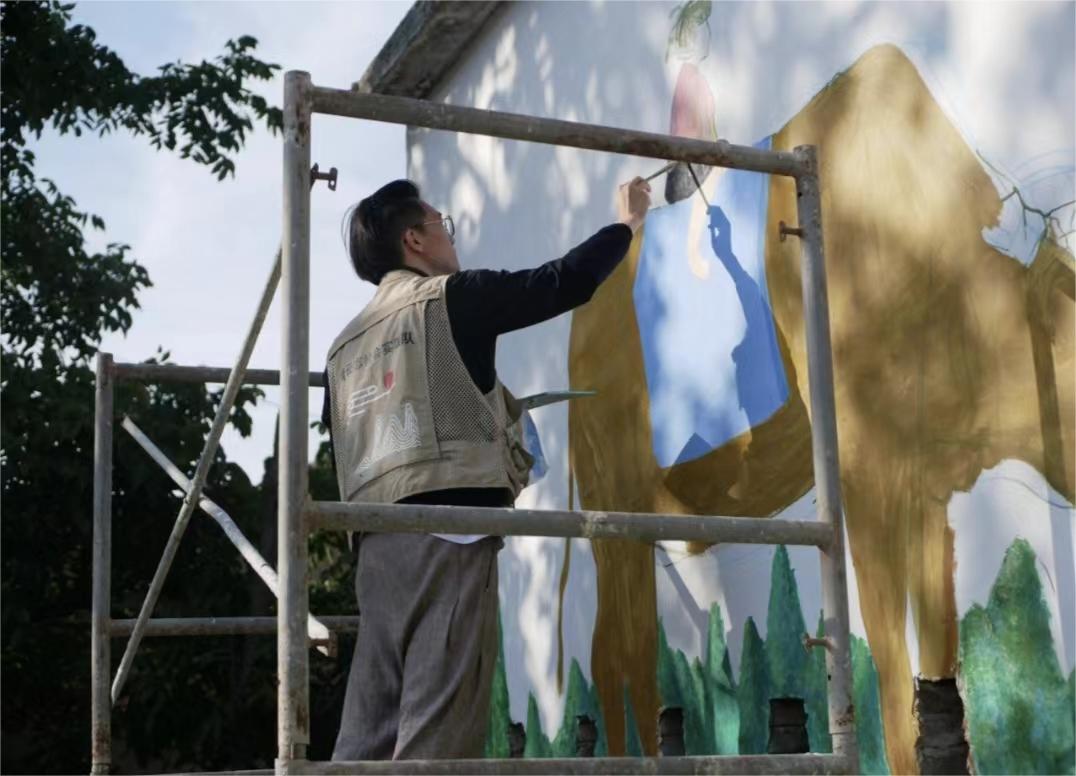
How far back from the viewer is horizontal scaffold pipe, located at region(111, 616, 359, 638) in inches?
180

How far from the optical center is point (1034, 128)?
9.86 ft

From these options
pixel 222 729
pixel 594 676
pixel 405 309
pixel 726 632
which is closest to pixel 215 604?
pixel 222 729

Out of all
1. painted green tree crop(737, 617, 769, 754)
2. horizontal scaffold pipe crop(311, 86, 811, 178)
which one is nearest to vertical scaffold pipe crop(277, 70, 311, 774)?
horizontal scaffold pipe crop(311, 86, 811, 178)

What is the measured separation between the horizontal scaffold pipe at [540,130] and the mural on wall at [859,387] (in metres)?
0.51

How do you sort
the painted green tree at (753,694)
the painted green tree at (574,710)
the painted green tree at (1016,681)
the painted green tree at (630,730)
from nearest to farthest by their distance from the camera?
the painted green tree at (1016,681) → the painted green tree at (753,694) → the painted green tree at (630,730) → the painted green tree at (574,710)

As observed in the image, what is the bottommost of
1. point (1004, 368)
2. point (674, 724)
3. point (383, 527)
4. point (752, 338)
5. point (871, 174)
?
point (674, 724)

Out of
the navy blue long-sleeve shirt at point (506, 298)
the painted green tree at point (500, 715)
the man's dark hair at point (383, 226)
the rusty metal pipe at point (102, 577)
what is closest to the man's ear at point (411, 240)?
the man's dark hair at point (383, 226)

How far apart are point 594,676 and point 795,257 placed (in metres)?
1.51

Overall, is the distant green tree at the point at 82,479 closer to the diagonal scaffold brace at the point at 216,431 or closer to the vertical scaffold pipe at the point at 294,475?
the diagonal scaffold brace at the point at 216,431

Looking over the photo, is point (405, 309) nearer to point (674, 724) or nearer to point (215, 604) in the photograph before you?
point (674, 724)

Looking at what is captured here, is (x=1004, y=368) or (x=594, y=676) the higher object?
(x=1004, y=368)

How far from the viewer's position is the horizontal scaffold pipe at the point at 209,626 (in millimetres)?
4570

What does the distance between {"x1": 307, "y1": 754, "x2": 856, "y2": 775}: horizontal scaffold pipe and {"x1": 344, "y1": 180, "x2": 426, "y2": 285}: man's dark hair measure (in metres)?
1.25

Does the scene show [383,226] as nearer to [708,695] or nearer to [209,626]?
[708,695]
